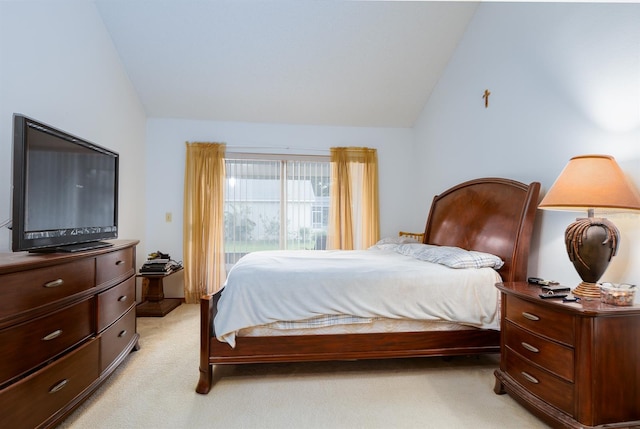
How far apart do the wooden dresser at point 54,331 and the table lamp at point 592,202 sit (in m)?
2.63

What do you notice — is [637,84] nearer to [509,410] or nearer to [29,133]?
[509,410]

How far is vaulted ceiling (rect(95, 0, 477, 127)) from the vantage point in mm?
2850

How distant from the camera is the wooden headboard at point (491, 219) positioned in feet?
6.93

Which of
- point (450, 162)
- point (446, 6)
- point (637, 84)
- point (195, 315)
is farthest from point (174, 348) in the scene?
point (446, 6)

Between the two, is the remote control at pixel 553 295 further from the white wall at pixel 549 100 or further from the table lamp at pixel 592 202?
the white wall at pixel 549 100

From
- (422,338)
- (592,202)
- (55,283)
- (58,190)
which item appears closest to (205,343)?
(55,283)

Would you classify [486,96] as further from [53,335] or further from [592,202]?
[53,335]

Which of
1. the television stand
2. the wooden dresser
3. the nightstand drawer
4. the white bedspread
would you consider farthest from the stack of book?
the nightstand drawer

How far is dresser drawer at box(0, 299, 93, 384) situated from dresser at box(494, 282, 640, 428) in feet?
8.04

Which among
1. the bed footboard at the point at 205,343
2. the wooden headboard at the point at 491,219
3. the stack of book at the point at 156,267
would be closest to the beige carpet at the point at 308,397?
the bed footboard at the point at 205,343

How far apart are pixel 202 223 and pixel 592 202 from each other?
372 cm

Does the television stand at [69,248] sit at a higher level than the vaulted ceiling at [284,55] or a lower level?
lower

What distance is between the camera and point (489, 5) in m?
2.76

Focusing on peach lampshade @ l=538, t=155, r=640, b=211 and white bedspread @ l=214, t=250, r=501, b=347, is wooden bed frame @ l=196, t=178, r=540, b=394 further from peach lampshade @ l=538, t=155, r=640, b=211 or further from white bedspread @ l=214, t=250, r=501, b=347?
peach lampshade @ l=538, t=155, r=640, b=211
